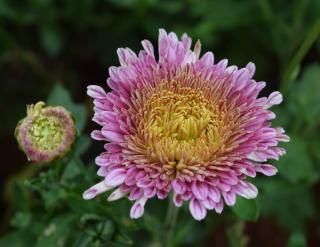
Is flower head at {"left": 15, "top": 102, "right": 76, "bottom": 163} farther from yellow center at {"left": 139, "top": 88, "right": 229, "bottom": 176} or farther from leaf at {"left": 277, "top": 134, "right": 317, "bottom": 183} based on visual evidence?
leaf at {"left": 277, "top": 134, "right": 317, "bottom": 183}

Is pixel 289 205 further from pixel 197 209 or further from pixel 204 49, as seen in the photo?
pixel 197 209

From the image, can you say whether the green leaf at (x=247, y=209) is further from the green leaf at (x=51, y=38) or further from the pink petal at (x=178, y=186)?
the green leaf at (x=51, y=38)

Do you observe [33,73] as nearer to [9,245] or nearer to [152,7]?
[152,7]

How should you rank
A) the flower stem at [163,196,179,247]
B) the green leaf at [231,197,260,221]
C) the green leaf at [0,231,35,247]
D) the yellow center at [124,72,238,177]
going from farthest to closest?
the green leaf at [0,231,35,247] → the flower stem at [163,196,179,247] → the green leaf at [231,197,260,221] → the yellow center at [124,72,238,177]

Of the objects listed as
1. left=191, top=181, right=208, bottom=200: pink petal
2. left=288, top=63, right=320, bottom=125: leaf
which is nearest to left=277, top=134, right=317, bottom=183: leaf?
left=288, top=63, right=320, bottom=125: leaf

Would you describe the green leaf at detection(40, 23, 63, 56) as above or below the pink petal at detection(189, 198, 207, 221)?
above

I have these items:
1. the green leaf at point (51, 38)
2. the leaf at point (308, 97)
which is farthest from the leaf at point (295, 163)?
the green leaf at point (51, 38)

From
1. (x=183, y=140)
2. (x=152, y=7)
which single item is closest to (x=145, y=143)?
(x=183, y=140)

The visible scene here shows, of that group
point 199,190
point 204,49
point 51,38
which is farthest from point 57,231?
point 204,49
